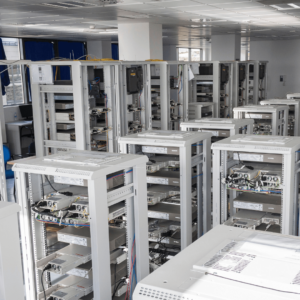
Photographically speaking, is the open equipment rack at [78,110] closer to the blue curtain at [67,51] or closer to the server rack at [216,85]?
the server rack at [216,85]

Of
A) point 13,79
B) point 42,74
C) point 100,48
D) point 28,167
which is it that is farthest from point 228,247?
point 100,48

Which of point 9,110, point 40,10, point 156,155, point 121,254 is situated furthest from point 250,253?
point 9,110

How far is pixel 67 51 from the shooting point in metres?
12.7

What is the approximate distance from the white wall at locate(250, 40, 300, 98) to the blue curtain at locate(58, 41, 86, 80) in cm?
661

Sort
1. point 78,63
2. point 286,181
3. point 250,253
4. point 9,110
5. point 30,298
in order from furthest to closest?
point 9,110 → point 78,63 → point 286,181 → point 30,298 → point 250,253

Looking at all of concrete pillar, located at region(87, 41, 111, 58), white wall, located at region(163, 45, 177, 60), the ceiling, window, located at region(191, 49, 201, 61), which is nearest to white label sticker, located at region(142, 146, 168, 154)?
the ceiling

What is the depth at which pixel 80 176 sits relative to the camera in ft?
7.69

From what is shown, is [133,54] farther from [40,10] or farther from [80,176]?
[80,176]

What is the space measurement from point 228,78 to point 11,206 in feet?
23.3

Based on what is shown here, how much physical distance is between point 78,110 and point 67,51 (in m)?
8.34

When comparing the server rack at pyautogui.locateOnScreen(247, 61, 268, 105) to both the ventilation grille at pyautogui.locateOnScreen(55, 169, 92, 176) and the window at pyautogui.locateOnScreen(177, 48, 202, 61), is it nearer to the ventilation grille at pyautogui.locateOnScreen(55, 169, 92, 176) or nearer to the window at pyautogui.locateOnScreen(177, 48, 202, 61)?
the window at pyautogui.locateOnScreen(177, 48, 202, 61)

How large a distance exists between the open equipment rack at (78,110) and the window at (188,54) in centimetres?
1192

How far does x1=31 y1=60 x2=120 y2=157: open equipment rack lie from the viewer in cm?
504

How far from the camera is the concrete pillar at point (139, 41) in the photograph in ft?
26.4
